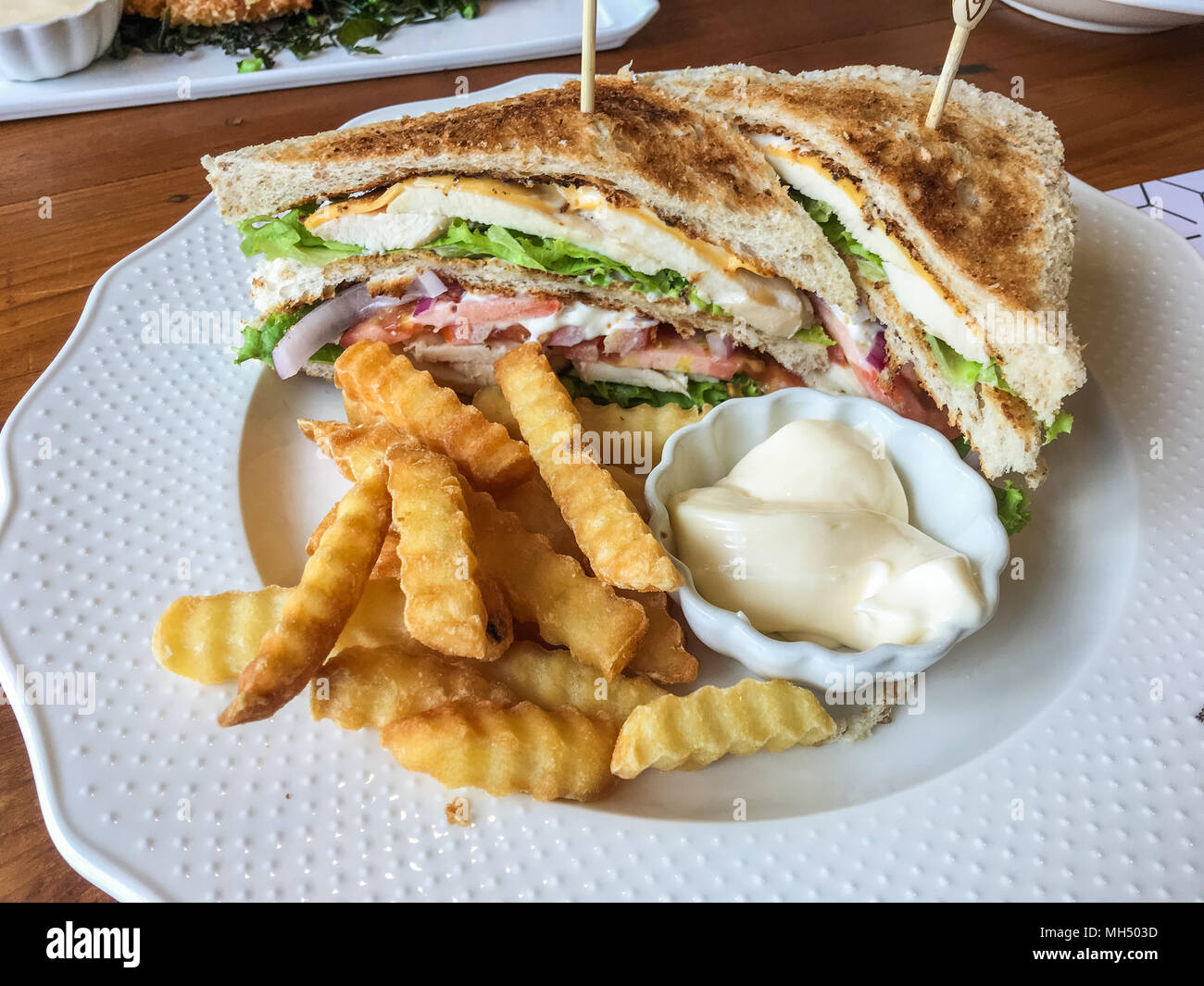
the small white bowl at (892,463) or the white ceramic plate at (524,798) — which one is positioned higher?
the small white bowl at (892,463)

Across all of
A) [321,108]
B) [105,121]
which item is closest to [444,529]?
[321,108]

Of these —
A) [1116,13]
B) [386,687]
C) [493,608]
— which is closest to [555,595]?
[493,608]

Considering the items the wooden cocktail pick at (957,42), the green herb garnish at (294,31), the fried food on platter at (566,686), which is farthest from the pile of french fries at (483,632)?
the green herb garnish at (294,31)

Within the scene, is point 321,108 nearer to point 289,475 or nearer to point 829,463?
point 289,475

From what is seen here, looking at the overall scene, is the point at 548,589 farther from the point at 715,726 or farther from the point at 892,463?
the point at 892,463

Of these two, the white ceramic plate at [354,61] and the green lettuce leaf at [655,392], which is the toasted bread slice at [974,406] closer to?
the green lettuce leaf at [655,392]
